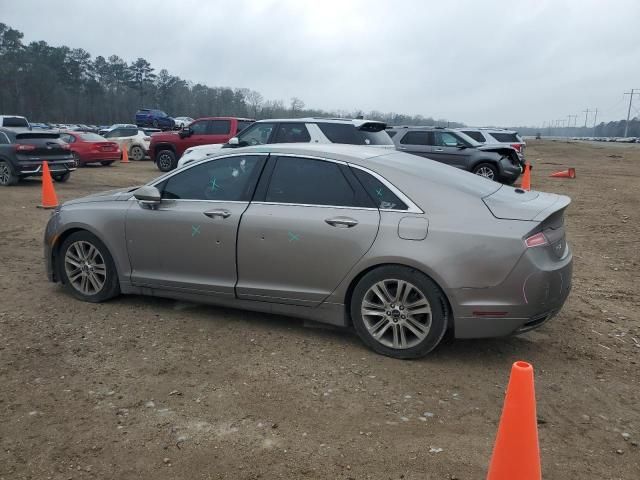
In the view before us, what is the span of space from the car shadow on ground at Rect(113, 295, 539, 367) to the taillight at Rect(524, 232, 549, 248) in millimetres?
923

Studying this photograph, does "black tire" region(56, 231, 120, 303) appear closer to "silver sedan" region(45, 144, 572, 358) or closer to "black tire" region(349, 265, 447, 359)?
"silver sedan" region(45, 144, 572, 358)

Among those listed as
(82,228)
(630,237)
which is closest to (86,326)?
(82,228)

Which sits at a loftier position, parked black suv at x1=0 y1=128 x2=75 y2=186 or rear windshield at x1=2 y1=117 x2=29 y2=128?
rear windshield at x1=2 y1=117 x2=29 y2=128

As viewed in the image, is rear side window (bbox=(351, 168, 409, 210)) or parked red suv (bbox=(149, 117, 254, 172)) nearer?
rear side window (bbox=(351, 168, 409, 210))

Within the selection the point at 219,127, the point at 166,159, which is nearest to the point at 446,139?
the point at 219,127

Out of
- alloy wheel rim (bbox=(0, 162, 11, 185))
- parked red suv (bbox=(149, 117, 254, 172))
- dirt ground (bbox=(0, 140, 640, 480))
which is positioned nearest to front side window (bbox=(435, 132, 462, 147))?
parked red suv (bbox=(149, 117, 254, 172))

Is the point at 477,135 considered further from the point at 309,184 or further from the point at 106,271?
the point at 106,271

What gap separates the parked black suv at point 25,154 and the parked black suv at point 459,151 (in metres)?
9.04

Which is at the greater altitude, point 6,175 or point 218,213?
point 218,213

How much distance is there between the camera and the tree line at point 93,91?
222 feet

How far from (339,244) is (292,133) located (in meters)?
6.68

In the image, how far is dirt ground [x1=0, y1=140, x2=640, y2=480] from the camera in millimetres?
2906

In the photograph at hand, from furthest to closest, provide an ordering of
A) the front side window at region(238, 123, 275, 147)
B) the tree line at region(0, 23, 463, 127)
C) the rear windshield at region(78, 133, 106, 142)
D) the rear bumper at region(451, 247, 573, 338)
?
the tree line at region(0, 23, 463, 127), the rear windshield at region(78, 133, 106, 142), the front side window at region(238, 123, 275, 147), the rear bumper at region(451, 247, 573, 338)

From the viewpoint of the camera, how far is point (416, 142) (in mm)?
15867
